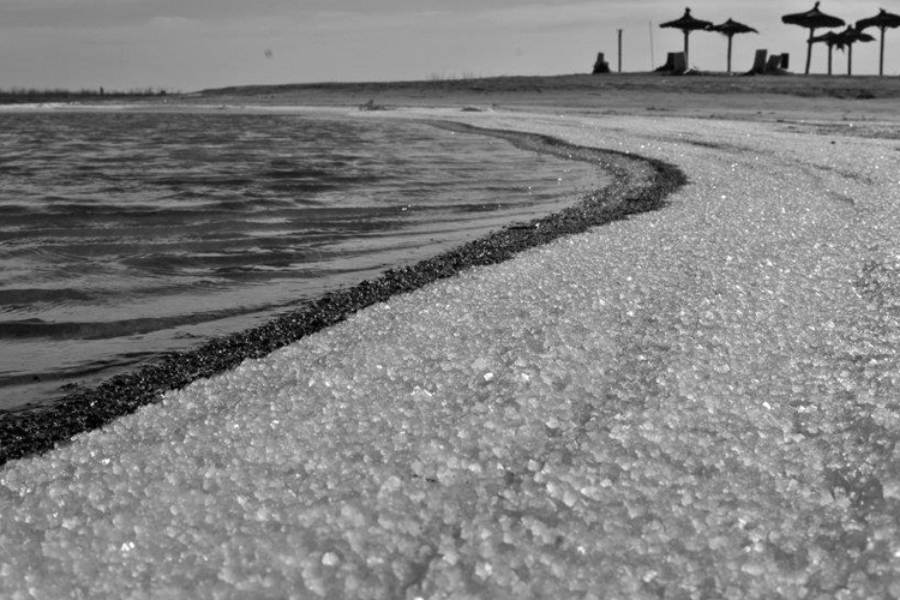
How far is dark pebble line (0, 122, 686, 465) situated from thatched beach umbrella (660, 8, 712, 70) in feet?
107

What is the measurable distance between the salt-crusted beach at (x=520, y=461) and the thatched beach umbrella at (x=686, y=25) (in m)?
36.4

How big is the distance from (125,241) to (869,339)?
4.75 meters

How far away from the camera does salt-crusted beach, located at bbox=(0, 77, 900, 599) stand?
1.78 meters

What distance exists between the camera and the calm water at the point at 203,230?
4.36 m

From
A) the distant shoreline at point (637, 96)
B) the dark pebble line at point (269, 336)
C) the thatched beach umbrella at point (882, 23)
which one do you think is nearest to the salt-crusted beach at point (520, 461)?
the dark pebble line at point (269, 336)

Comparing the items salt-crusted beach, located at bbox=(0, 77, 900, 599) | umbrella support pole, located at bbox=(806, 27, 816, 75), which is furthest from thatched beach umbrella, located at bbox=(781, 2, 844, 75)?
salt-crusted beach, located at bbox=(0, 77, 900, 599)

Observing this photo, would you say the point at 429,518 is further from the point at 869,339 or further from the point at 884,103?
the point at 884,103

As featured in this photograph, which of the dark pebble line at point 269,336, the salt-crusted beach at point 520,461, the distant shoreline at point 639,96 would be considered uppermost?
the distant shoreline at point 639,96

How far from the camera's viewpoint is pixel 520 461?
85.2 inches

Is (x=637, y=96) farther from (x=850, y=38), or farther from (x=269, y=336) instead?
(x=269, y=336)

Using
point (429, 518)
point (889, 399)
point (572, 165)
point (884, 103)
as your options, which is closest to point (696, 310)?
point (889, 399)

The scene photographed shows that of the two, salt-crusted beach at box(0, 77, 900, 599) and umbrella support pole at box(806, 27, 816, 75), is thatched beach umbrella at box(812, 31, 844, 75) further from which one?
salt-crusted beach at box(0, 77, 900, 599)

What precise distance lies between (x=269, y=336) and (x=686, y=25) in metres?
37.4

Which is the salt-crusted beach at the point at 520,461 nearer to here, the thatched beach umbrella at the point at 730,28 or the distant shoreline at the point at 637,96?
the distant shoreline at the point at 637,96
